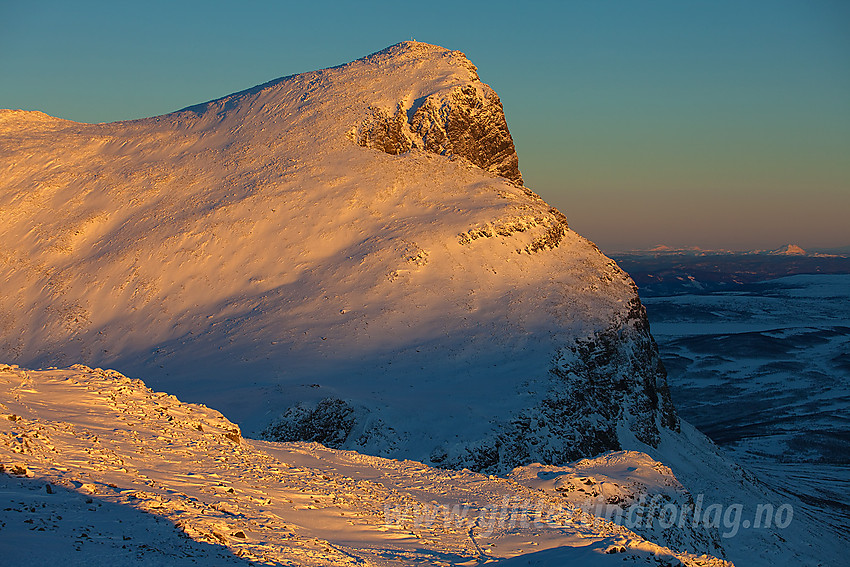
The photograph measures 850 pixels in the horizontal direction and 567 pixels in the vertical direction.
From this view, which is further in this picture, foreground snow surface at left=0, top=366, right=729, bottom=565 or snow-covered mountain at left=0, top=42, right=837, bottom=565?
snow-covered mountain at left=0, top=42, right=837, bottom=565

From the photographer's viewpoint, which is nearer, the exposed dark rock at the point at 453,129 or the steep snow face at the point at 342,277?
the steep snow face at the point at 342,277

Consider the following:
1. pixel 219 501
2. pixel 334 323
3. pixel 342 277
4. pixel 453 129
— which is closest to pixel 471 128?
pixel 453 129

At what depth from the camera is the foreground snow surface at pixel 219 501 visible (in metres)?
11.7

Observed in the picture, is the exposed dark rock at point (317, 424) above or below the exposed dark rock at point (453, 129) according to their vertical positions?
below

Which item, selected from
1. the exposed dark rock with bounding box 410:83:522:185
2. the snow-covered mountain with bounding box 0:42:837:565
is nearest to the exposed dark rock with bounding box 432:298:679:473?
the snow-covered mountain with bounding box 0:42:837:565

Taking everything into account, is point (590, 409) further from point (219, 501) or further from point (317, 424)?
point (219, 501)

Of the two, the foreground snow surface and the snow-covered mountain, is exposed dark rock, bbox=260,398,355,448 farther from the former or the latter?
the foreground snow surface

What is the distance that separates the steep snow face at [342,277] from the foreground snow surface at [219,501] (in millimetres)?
12239

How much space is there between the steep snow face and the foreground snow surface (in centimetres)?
1224

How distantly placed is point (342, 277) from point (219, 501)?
3584cm

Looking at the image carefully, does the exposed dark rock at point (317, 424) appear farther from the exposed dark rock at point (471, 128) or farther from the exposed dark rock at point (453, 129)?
the exposed dark rock at point (471, 128)

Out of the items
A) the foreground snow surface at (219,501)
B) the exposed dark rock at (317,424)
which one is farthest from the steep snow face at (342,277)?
the foreground snow surface at (219,501)

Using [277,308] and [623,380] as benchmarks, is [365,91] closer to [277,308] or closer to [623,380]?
[277,308]

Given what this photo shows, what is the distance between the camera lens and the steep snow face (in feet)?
128
